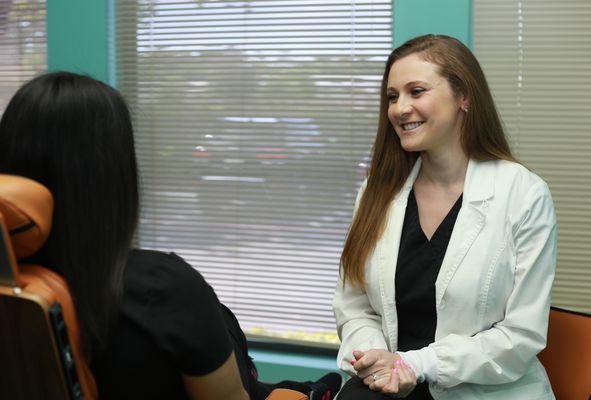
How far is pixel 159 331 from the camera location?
1.26 m

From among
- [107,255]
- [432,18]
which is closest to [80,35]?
[432,18]

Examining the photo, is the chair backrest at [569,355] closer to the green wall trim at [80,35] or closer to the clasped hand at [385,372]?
the clasped hand at [385,372]

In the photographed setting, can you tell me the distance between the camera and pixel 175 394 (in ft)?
4.51

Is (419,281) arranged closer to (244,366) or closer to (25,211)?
(244,366)

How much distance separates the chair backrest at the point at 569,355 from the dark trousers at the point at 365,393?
0.40m

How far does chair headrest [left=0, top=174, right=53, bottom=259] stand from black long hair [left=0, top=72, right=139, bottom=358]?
11 centimetres

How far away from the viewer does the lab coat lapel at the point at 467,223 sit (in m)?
1.89

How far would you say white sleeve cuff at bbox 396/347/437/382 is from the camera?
1806mm

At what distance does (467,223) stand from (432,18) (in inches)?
45.1

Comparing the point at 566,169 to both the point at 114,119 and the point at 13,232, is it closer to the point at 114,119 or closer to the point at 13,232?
the point at 114,119

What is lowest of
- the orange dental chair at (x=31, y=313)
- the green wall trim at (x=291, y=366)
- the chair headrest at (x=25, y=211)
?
the green wall trim at (x=291, y=366)

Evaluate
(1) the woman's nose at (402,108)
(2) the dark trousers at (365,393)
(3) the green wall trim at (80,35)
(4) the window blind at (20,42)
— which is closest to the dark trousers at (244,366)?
(2) the dark trousers at (365,393)

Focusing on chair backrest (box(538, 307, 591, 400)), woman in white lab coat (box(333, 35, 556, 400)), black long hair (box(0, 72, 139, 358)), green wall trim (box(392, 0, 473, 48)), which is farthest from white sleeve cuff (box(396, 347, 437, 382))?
green wall trim (box(392, 0, 473, 48))

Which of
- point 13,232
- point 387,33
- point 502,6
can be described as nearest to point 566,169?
point 502,6
